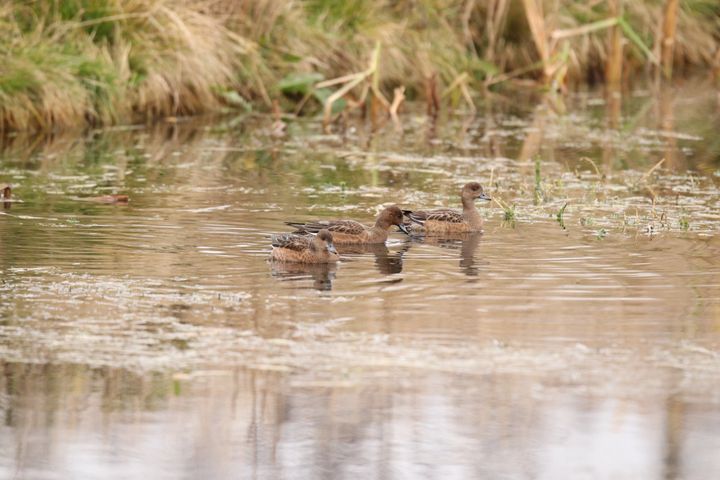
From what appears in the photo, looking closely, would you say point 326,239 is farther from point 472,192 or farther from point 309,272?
point 472,192

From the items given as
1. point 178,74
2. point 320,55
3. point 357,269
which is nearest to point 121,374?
point 357,269

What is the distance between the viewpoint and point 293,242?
10969 mm

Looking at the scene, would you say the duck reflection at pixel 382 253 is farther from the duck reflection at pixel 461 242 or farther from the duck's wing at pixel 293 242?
the duck's wing at pixel 293 242

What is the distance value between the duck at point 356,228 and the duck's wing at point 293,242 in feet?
1.93

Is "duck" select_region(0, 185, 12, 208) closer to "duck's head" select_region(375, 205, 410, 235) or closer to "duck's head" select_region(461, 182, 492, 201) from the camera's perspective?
"duck's head" select_region(375, 205, 410, 235)

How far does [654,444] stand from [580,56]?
2109 cm

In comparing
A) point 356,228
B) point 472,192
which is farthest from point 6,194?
point 472,192

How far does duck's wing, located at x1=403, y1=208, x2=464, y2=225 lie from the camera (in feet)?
41.5

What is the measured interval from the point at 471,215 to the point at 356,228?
4.09 ft

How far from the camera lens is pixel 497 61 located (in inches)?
1056

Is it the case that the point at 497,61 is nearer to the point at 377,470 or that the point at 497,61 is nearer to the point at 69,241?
the point at 69,241

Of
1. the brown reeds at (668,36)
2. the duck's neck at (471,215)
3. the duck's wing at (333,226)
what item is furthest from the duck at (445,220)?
the brown reeds at (668,36)

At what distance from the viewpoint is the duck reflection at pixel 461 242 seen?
37.6 feet

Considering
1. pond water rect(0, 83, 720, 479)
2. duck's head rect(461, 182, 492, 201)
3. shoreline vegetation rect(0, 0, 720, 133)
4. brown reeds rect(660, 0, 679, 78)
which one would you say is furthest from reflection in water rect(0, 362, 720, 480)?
brown reeds rect(660, 0, 679, 78)
